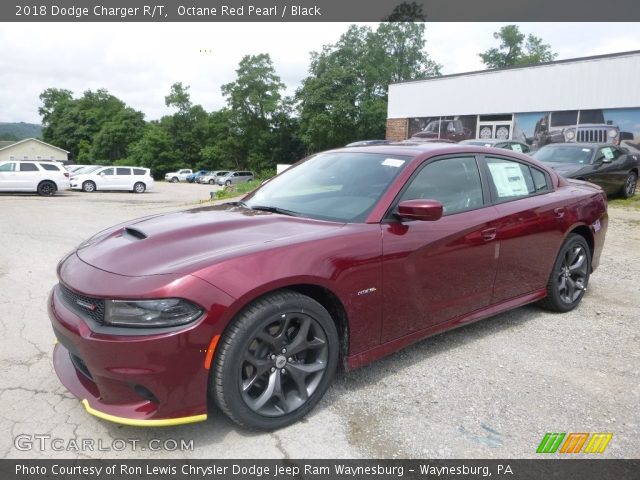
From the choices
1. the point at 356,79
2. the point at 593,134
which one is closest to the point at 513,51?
the point at 356,79

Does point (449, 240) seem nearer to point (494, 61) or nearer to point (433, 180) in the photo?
point (433, 180)

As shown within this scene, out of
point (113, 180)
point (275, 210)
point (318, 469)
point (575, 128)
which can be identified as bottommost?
point (318, 469)

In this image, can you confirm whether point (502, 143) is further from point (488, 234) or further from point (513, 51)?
point (513, 51)

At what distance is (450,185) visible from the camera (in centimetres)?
349

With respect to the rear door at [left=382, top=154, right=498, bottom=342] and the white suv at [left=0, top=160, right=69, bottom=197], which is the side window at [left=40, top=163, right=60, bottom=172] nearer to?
the white suv at [left=0, top=160, right=69, bottom=197]

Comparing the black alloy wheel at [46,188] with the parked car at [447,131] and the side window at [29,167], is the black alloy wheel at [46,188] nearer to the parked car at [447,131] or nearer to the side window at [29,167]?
the side window at [29,167]

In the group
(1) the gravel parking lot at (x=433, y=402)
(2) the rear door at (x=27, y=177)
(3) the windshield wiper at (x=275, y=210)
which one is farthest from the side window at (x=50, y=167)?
(3) the windshield wiper at (x=275, y=210)

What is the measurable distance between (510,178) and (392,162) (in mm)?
1225

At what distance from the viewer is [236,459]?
236 cm

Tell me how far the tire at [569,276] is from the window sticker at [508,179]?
75cm

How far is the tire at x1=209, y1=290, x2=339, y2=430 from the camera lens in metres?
2.36

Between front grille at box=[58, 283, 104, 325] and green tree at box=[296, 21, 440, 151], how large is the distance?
45.8 metres

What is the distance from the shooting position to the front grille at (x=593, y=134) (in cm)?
1942

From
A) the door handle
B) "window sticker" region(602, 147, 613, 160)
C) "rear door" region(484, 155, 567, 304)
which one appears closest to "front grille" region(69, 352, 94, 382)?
the door handle
